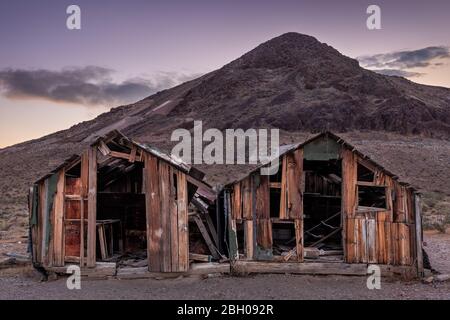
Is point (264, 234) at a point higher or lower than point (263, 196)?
lower

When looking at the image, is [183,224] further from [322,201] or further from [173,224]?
[322,201]

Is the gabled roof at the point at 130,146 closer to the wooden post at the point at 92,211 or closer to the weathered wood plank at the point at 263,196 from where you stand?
the wooden post at the point at 92,211

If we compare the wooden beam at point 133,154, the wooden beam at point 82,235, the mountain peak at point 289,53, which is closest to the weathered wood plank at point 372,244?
the wooden beam at point 133,154

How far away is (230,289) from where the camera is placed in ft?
39.1

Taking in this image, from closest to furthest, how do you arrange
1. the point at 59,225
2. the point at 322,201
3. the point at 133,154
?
1. the point at 59,225
2. the point at 133,154
3. the point at 322,201

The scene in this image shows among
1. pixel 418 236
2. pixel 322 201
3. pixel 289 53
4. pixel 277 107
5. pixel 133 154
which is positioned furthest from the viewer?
pixel 289 53

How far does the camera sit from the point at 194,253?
46.1ft

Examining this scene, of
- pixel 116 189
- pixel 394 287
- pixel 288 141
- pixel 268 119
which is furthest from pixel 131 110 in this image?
pixel 394 287

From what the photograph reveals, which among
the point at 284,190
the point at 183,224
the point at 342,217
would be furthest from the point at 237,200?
the point at 342,217

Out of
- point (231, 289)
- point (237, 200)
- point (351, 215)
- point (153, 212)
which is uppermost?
point (237, 200)

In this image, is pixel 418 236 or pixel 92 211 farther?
pixel 92 211

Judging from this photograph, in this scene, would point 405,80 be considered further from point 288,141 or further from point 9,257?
point 9,257

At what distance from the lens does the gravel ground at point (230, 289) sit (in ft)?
37.5

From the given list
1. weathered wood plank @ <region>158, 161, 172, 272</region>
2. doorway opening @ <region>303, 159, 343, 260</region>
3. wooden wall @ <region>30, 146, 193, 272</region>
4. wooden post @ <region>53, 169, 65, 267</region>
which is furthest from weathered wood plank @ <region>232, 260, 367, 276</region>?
wooden post @ <region>53, 169, 65, 267</region>
